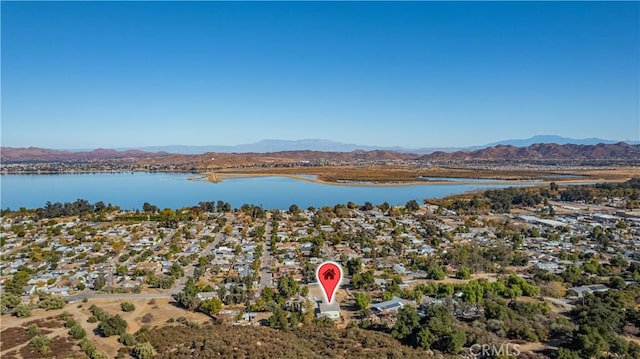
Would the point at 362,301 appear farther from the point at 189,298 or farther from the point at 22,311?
the point at 22,311

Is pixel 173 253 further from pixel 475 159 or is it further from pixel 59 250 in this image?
pixel 475 159

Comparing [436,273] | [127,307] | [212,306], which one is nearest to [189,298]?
[212,306]

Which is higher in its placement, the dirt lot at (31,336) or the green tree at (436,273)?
the green tree at (436,273)

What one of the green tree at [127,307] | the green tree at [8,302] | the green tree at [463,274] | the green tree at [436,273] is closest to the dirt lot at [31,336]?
the green tree at [8,302]

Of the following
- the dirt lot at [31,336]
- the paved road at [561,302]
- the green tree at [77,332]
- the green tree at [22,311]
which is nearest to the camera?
the dirt lot at [31,336]

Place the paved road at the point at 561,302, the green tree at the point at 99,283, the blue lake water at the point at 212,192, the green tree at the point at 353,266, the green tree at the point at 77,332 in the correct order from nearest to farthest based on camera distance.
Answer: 1. the green tree at the point at 77,332
2. the paved road at the point at 561,302
3. the green tree at the point at 99,283
4. the green tree at the point at 353,266
5. the blue lake water at the point at 212,192

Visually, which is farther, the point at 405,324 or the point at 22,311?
the point at 22,311

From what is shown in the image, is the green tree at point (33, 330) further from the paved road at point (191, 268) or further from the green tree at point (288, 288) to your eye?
the green tree at point (288, 288)

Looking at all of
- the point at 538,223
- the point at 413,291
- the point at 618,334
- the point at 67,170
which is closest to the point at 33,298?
the point at 413,291

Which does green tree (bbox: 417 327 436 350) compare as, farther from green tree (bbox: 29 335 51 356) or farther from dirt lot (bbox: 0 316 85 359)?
green tree (bbox: 29 335 51 356)
